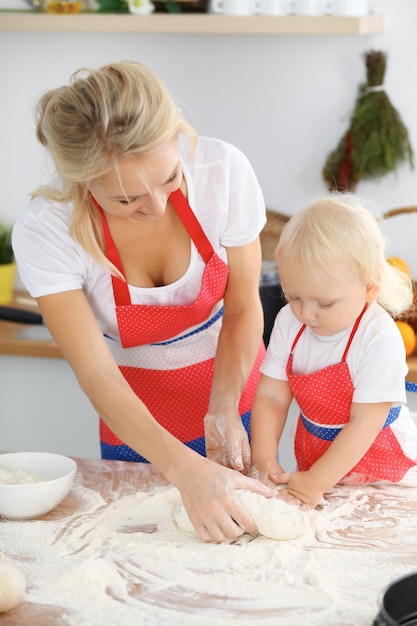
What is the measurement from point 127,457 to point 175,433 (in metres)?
0.11

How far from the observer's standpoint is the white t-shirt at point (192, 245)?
160 cm

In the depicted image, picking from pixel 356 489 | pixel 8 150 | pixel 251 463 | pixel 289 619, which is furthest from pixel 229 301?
pixel 8 150

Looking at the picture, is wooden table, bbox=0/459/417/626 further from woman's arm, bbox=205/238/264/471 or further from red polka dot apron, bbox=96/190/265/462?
red polka dot apron, bbox=96/190/265/462

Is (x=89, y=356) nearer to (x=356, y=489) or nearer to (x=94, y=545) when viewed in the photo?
(x=94, y=545)

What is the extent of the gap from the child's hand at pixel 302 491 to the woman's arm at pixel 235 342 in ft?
0.61

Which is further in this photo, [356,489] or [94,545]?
[356,489]

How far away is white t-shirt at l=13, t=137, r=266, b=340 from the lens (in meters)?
1.60

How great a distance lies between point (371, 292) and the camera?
4.85 ft

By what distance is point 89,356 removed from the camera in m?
1.56

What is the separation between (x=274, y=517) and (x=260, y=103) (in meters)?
1.65

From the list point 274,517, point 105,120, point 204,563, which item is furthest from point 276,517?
point 105,120

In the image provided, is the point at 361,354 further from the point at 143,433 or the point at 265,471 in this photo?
the point at 143,433

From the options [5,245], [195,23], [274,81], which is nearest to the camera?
[195,23]

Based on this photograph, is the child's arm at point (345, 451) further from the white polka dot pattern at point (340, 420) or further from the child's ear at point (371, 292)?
the child's ear at point (371, 292)
